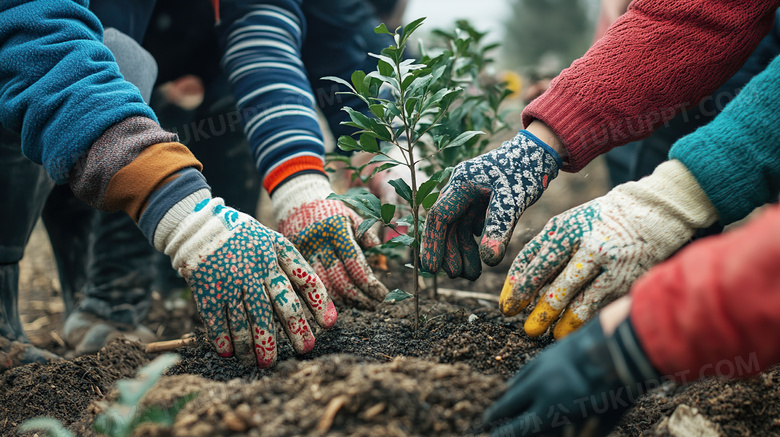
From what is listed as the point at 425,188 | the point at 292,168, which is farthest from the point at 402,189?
the point at 292,168

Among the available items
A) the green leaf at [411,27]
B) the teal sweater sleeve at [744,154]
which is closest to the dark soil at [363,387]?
the teal sweater sleeve at [744,154]

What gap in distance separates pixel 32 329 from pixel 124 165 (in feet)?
7.01

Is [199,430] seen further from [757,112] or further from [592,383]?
[757,112]

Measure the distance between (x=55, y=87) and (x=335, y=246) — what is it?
0.97 meters

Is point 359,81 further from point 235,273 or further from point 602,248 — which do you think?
point 602,248

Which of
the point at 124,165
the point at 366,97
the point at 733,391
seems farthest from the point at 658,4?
the point at 124,165

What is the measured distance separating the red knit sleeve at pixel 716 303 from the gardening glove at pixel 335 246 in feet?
3.31

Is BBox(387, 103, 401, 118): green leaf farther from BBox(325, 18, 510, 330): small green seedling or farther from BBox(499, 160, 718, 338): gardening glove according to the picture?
BBox(499, 160, 718, 338): gardening glove

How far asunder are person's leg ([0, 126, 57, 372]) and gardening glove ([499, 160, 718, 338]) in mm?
1865

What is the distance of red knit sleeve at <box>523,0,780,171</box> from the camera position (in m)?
1.53

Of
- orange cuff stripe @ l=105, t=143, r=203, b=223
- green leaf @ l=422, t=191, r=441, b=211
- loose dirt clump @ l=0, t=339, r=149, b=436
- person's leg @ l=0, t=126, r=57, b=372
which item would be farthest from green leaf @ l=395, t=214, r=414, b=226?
person's leg @ l=0, t=126, r=57, b=372

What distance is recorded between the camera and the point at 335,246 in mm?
1739

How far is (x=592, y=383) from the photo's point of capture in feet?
2.91

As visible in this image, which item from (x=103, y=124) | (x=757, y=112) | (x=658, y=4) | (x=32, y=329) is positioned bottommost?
(x=32, y=329)
